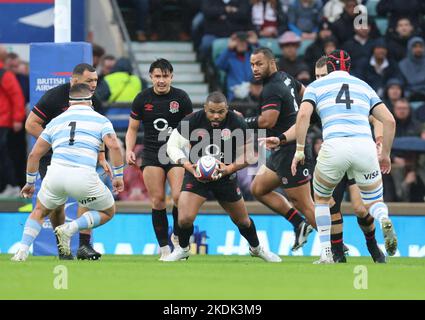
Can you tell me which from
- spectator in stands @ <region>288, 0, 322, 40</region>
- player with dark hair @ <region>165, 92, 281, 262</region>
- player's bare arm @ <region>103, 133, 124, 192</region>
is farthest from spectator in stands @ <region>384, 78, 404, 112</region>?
player's bare arm @ <region>103, 133, 124, 192</region>

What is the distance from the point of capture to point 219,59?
21766mm

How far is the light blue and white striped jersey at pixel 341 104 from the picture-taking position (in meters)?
13.5

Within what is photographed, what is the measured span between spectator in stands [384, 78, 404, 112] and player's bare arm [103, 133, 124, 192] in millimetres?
7451

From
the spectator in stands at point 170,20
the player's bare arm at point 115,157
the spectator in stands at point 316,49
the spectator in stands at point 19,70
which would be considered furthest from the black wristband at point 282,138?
the spectator in stands at point 170,20

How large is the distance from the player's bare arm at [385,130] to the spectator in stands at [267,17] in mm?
9461

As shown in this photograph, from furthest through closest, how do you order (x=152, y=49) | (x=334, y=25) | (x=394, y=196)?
(x=152, y=49), (x=334, y=25), (x=394, y=196)

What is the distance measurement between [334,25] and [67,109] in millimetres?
8826

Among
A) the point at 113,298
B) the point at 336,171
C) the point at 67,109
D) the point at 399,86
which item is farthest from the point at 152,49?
the point at 113,298

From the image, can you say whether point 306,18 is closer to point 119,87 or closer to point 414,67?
point 414,67

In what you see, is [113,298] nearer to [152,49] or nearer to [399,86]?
A: [399,86]

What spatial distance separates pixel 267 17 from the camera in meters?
23.2

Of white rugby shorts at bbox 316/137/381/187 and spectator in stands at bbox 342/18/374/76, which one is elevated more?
spectator in stands at bbox 342/18/374/76

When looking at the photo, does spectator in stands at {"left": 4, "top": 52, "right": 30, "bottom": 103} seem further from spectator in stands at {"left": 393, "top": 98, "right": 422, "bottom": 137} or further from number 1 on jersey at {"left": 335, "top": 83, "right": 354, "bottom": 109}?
number 1 on jersey at {"left": 335, "top": 83, "right": 354, "bottom": 109}

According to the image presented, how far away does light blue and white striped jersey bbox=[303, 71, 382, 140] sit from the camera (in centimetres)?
1348
